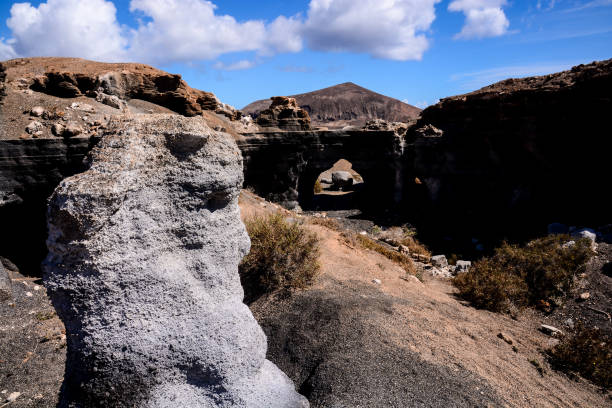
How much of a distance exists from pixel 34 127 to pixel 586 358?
10425mm

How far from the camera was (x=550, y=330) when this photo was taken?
19.8ft

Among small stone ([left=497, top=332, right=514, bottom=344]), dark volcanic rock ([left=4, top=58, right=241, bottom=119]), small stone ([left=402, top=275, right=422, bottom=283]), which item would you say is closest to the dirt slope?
small stone ([left=497, top=332, right=514, bottom=344])

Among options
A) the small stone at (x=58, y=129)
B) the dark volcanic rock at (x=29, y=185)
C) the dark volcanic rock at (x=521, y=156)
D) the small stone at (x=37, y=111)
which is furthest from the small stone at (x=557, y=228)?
the small stone at (x=37, y=111)

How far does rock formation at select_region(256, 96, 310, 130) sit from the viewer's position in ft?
47.8

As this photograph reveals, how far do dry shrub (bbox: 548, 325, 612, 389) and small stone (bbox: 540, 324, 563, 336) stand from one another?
0.75 meters

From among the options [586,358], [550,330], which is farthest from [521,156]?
[586,358]

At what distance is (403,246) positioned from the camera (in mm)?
10570

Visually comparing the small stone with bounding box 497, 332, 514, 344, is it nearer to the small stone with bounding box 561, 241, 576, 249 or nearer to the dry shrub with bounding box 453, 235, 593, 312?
the dry shrub with bounding box 453, 235, 593, 312

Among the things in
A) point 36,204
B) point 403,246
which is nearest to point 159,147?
point 36,204

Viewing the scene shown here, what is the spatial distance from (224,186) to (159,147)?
49 cm

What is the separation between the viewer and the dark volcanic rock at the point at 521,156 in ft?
36.4

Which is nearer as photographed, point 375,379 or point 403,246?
point 375,379

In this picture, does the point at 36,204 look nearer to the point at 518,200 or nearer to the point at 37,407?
the point at 37,407

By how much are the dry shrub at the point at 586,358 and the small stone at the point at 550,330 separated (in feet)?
2.45
